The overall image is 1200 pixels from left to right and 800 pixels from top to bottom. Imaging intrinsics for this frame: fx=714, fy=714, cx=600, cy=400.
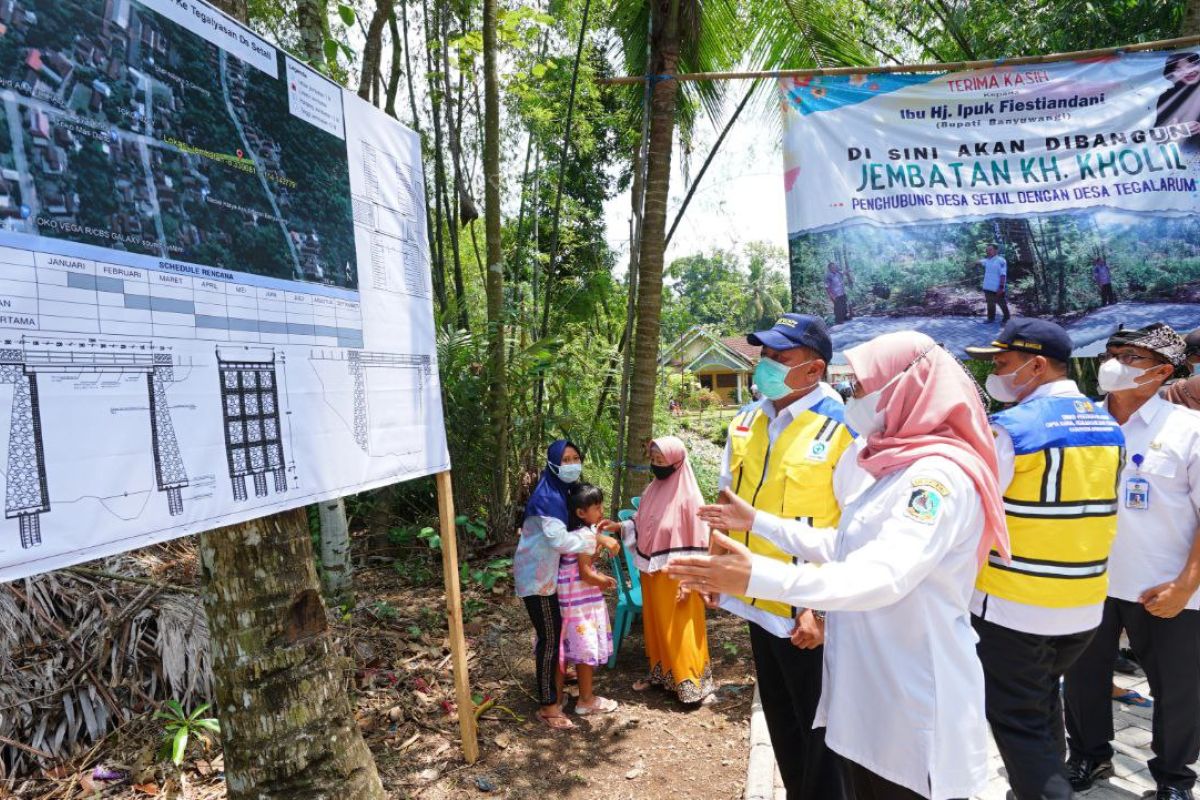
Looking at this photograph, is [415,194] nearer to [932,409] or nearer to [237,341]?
[237,341]

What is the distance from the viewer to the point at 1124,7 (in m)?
7.16

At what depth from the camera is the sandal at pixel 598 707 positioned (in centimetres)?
398

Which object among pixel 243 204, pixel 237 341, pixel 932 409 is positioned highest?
pixel 243 204

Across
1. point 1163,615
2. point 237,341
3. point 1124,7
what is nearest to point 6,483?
point 237,341

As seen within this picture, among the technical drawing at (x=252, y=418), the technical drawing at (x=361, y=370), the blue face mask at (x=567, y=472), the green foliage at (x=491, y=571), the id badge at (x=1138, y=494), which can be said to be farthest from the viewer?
the green foliage at (x=491, y=571)

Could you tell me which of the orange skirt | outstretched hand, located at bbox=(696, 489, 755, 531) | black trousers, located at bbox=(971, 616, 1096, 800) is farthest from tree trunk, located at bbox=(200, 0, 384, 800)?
black trousers, located at bbox=(971, 616, 1096, 800)

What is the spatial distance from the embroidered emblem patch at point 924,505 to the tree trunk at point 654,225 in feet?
10.3

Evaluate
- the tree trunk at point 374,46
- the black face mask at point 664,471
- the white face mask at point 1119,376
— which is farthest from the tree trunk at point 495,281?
the white face mask at point 1119,376

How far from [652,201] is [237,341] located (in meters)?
3.25

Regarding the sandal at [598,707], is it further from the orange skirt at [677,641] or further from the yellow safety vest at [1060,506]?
the yellow safety vest at [1060,506]

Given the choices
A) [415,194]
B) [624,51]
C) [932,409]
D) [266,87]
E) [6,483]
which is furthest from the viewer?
[624,51]

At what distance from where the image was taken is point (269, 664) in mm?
2332

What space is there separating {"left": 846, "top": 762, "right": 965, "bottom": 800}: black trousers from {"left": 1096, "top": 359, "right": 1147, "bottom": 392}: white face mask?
2.23 meters

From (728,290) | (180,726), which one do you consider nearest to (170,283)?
(180,726)
